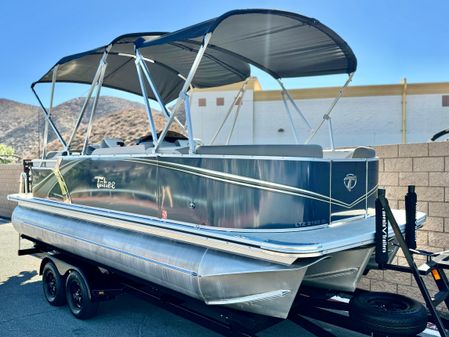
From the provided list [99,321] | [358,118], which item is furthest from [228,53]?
[358,118]

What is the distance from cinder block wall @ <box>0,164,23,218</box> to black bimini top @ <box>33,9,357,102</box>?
719 centimetres

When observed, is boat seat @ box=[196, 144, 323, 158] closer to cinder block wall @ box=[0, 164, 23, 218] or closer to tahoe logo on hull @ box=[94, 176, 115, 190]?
tahoe logo on hull @ box=[94, 176, 115, 190]

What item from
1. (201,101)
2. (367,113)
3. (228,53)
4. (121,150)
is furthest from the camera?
(201,101)

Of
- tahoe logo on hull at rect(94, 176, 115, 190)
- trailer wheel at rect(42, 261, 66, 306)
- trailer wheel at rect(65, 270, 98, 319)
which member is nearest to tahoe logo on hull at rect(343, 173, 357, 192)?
tahoe logo on hull at rect(94, 176, 115, 190)

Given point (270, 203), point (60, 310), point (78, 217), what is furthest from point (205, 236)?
point (60, 310)

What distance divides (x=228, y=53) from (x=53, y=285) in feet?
11.3

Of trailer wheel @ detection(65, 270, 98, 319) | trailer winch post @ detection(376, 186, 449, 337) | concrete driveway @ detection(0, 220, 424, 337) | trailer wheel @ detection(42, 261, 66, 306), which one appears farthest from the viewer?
trailer wheel @ detection(42, 261, 66, 306)

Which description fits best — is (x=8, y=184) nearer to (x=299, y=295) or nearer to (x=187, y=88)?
(x=187, y=88)

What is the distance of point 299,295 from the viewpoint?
361cm

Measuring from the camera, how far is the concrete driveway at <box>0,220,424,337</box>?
13.2ft

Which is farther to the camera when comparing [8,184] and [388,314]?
[8,184]

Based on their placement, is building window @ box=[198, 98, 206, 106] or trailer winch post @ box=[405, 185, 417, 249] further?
building window @ box=[198, 98, 206, 106]

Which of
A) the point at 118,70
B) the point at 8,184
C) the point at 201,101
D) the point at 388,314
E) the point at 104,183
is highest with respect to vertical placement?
the point at 201,101

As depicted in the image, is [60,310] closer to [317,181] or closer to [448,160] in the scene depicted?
[317,181]
